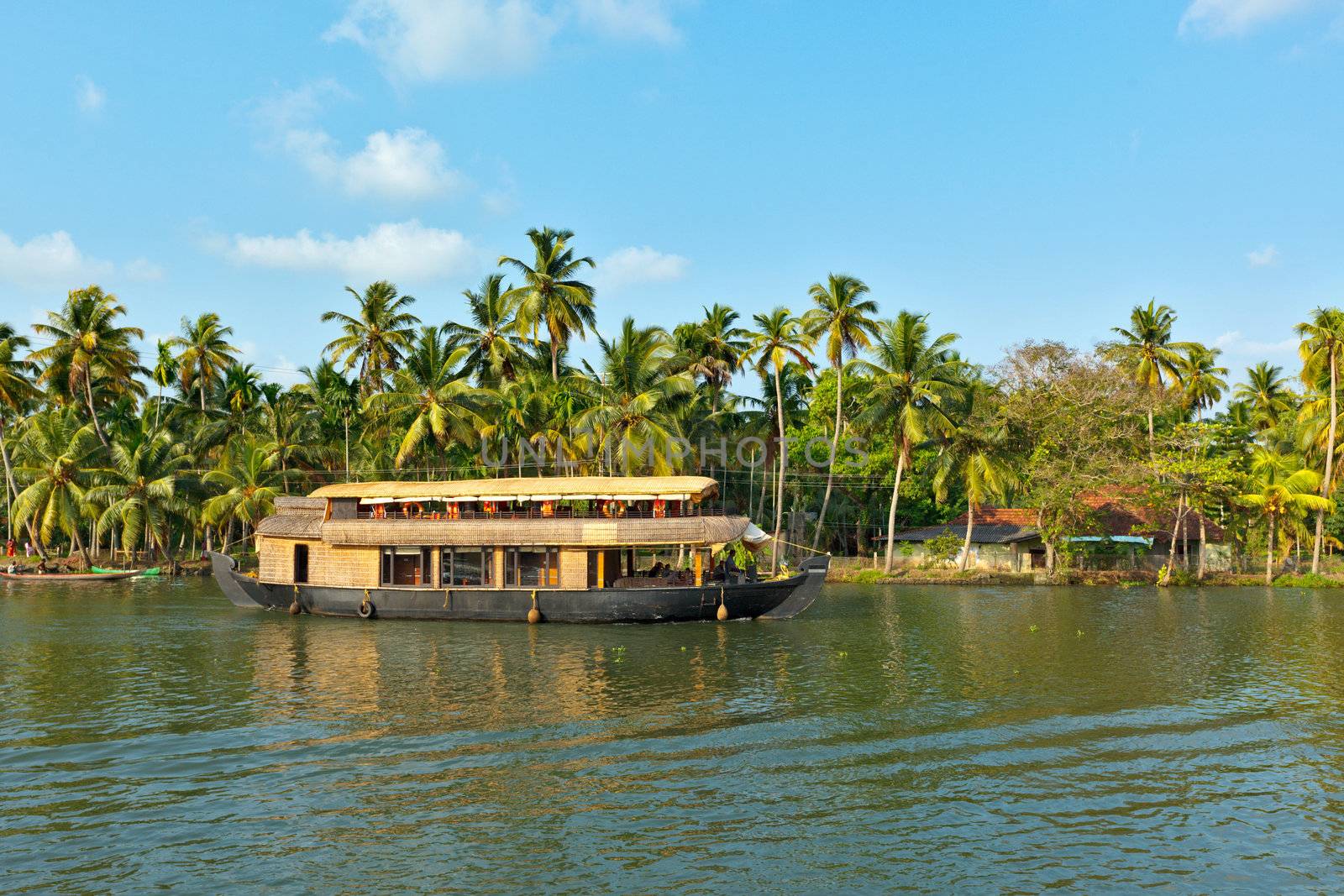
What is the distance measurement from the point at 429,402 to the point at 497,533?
58.8 feet

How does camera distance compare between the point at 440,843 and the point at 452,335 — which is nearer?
the point at 440,843

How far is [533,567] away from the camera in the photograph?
93.8 ft

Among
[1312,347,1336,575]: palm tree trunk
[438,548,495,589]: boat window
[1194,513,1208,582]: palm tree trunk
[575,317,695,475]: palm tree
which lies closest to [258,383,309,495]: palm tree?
[575,317,695,475]: palm tree

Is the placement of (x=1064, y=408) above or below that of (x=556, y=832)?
above

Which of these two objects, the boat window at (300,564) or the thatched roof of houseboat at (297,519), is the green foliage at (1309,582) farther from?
the boat window at (300,564)

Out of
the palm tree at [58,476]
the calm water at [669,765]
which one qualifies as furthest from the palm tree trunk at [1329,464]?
the palm tree at [58,476]

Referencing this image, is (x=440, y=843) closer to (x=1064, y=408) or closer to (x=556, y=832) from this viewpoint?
(x=556, y=832)

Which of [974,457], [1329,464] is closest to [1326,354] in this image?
[1329,464]

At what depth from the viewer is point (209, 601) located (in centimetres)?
3497

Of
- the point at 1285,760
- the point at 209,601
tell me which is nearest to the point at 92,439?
the point at 209,601

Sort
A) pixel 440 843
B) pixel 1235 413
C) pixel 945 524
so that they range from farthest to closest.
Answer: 1. pixel 1235 413
2. pixel 945 524
3. pixel 440 843

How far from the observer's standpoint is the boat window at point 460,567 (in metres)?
29.1

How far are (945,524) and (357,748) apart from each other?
43.1 m

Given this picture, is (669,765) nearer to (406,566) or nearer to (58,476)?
(406,566)
